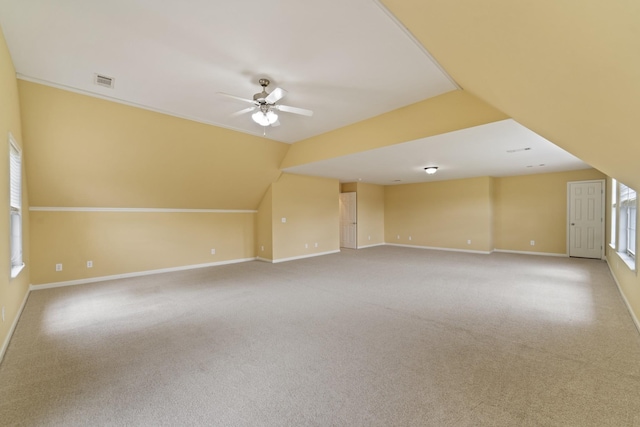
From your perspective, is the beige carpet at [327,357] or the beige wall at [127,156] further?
the beige wall at [127,156]

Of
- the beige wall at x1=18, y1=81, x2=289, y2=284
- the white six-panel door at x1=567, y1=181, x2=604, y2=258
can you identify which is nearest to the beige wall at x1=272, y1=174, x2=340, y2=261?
the beige wall at x1=18, y1=81, x2=289, y2=284

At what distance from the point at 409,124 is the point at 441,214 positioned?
18.3 feet

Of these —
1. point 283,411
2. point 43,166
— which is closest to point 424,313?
point 283,411

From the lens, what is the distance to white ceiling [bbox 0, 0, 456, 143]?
2.03 m

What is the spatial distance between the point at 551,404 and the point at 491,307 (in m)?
1.88

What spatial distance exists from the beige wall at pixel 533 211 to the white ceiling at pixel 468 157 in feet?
1.47

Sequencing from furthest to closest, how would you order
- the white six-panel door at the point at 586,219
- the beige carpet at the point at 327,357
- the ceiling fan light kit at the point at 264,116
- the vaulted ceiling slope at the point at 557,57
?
the white six-panel door at the point at 586,219 < the ceiling fan light kit at the point at 264,116 < the beige carpet at the point at 327,357 < the vaulted ceiling slope at the point at 557,57

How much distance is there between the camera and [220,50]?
Answer: 2496 millimetres

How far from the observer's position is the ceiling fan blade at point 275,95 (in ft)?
9.10

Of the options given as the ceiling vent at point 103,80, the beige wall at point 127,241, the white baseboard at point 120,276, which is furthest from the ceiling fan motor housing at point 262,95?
the white baseboard at point 120,276

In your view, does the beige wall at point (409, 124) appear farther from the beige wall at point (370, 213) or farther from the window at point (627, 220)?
the beige wall at point (370, 213)

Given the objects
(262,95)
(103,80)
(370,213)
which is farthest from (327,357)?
(370,213)

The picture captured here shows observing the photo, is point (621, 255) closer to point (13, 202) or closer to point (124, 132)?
point (124, 132)

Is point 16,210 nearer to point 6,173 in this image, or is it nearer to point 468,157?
point 6,173
